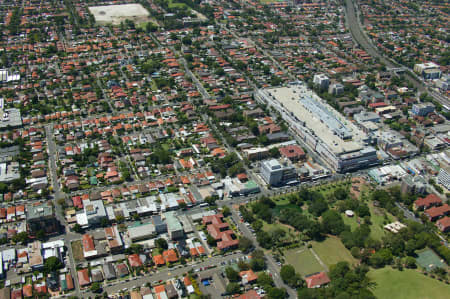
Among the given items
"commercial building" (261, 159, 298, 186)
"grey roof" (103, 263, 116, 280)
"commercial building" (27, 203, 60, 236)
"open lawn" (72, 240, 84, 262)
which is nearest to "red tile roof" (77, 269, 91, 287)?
"grey roof" (103, 263, 116, 280)

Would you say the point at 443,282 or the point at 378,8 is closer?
the point at 443,282

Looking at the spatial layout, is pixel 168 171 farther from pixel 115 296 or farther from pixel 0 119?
pixel 0 119

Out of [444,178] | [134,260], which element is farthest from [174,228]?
[444,178]

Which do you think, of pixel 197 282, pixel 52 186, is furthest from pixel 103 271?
pixel 52 186

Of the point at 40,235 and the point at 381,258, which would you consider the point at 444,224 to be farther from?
the point at 40,235

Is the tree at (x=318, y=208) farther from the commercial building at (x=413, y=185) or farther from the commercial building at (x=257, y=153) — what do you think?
the commercial building at (x=257, y=153)

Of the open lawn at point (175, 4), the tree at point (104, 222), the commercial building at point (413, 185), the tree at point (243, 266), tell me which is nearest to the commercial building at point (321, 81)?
the commercial building at point (413, 185)
